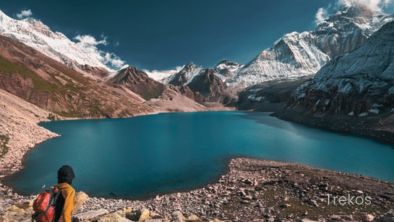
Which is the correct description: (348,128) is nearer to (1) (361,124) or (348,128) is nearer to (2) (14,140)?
(1) (361,124)

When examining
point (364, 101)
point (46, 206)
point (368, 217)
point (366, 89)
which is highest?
point (366, 89)

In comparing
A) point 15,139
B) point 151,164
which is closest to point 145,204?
point 151,164

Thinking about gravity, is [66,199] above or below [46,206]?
above

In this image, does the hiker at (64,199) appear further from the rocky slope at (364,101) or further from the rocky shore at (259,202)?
the rocky slope at (364,101)

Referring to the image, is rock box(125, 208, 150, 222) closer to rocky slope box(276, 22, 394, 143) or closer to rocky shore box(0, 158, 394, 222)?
rocky shore box(0, 158, 394, 222)

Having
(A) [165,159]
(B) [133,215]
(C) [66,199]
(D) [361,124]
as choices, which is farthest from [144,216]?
(D) [361,124]
